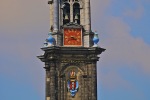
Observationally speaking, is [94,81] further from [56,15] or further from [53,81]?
[56,15]

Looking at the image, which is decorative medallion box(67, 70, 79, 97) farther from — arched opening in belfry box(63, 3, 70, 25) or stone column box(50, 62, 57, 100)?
arched opening in belfry box(63, 3, 70, 25)

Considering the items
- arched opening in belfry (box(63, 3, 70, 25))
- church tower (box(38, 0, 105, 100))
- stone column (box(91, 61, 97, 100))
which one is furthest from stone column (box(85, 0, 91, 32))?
stone column (box(91, 61, 97, 100))

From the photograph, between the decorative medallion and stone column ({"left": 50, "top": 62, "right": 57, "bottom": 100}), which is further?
the decorative medallion

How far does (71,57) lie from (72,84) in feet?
10.4

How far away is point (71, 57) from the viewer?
73.4 m

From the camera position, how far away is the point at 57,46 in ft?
240

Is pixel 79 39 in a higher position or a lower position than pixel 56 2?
lower

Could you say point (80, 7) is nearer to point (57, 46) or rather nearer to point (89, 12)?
point (89, 12)

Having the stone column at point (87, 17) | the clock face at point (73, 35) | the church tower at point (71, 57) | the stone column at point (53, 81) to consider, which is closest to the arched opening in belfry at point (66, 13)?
the church tower at point (71, 57)

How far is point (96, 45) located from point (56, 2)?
7.15 meters

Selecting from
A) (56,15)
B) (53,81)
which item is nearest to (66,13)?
(56,15)

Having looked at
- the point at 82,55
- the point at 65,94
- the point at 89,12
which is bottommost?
the point at 65,94

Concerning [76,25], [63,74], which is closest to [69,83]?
[63,74]

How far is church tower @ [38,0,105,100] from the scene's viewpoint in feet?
239
